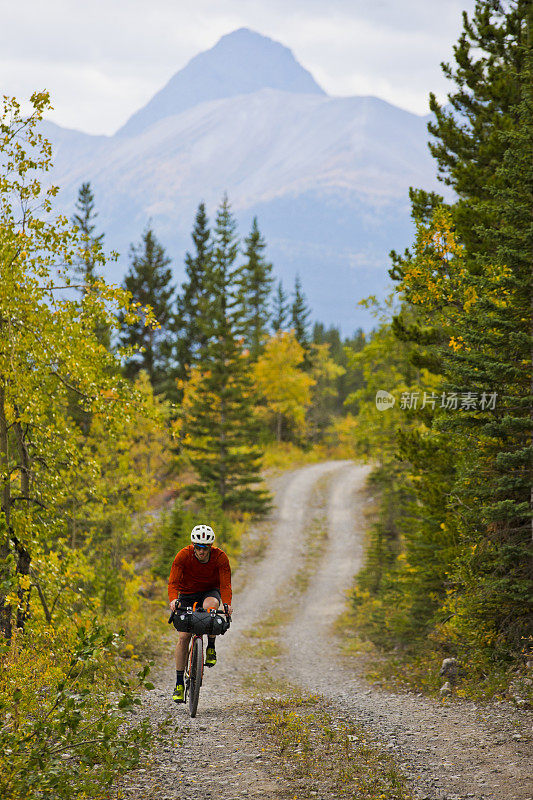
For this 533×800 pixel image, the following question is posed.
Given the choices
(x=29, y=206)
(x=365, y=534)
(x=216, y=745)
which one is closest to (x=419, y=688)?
(x=216, y=745)

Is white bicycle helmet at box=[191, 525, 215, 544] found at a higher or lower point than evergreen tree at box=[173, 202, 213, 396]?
lower

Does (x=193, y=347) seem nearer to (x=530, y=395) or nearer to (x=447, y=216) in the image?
(x=447, y=216)

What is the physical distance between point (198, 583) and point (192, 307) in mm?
42132

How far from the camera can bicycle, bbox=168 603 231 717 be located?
28.7 feet

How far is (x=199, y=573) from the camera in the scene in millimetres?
9117

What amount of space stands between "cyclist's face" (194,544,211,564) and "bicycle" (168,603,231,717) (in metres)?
0.68

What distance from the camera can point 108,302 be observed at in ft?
35.6

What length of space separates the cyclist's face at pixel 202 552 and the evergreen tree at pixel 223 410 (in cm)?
2260

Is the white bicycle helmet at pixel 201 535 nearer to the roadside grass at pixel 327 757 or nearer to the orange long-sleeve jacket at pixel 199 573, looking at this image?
the orange long-sleeve jacket at pixel 199 573

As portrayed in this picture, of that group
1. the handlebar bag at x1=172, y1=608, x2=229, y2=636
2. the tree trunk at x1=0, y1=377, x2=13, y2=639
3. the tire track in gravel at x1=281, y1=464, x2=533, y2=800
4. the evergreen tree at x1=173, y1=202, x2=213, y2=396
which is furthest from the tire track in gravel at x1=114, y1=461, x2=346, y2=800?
the evergreen tree at x1=173, y1=202, x2=213, y2=396

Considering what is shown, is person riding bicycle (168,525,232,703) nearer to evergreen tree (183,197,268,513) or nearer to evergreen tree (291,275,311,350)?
evergreen tree (183,197,268,513)

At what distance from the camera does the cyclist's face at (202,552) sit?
29.0ft

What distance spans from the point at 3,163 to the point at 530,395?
916cm

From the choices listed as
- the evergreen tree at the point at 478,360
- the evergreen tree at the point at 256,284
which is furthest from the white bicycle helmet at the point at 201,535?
the evergreen tree at the point at 256,284
